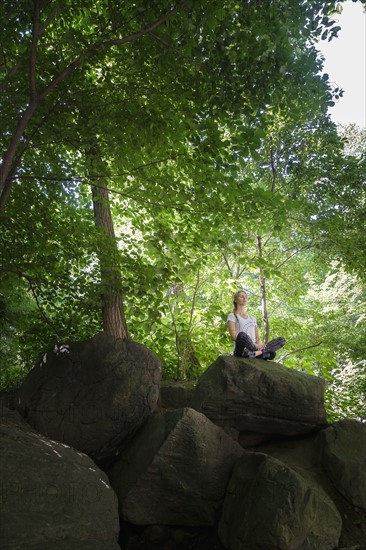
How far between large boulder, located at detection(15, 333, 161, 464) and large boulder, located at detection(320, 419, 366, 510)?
251cm

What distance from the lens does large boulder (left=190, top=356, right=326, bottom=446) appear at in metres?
5.46

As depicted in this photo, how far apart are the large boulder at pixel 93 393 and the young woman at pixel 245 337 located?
1.31 meters

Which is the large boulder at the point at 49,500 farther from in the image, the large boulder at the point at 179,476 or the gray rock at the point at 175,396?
the gray rock at the point at 175,396

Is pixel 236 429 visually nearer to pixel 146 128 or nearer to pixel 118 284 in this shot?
pixel 118 284

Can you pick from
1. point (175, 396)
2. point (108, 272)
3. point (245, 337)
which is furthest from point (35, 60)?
point (175, 396)

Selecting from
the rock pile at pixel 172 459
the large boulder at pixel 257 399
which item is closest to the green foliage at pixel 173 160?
the rock pile at pixel 172 459

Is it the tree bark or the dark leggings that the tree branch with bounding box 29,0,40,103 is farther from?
the dark leggings

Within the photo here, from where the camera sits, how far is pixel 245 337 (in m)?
5.93

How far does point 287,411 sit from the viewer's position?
5.55 meters

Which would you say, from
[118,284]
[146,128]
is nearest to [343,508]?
[118,284]

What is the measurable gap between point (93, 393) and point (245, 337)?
7.88 ft

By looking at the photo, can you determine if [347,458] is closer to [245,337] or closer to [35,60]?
[245,337]

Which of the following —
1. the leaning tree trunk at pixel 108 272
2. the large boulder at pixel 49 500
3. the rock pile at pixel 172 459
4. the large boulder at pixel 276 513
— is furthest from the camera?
the leaning tree trunk at pixel 108 272

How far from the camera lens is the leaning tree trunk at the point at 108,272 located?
229 inches
